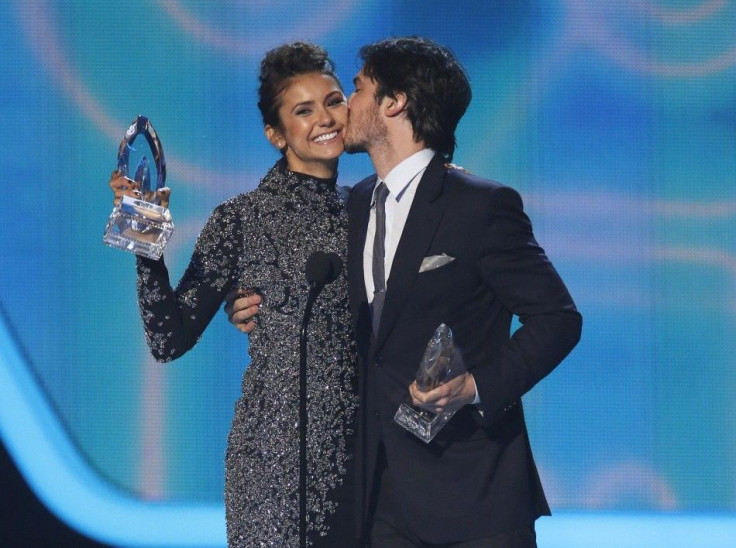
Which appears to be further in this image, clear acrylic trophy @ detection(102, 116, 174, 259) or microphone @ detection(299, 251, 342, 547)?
microphone @ detection(299, 251, 342, 547)

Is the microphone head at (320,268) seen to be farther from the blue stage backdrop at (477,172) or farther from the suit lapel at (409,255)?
the blue stage backdrop at (477,172)

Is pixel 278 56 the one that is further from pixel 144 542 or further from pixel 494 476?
pixel 144 542

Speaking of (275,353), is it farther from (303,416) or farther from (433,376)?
(433,376)

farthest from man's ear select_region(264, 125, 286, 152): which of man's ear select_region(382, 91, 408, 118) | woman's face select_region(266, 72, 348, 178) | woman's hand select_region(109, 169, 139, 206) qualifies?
woman's hand select_region(109, 169, 139, 206)

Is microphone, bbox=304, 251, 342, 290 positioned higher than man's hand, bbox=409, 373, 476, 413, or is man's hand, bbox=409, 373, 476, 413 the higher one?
microphone, bbox=304, 251, 342, 290

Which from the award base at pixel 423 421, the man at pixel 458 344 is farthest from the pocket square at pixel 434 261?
the award base at pixel 423 421

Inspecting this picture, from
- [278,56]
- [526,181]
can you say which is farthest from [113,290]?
[278,56]

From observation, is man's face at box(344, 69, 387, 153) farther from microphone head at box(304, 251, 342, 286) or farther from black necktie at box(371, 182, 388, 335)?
microphone head at box(304, 251, 342, 286)

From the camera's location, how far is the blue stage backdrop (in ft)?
12.7

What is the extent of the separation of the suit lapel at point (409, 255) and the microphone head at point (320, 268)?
0.33ft

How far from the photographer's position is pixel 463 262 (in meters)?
2.03

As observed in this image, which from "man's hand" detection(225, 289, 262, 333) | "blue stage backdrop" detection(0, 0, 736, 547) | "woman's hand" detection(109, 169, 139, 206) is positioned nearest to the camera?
"woman's hand" detection(109, 169, 139, 206)

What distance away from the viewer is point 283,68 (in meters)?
2.40

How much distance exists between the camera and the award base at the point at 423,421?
6.17ft
